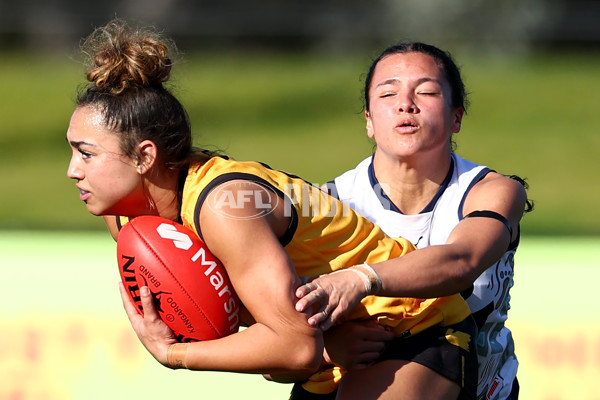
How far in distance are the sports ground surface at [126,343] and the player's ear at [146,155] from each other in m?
1.81

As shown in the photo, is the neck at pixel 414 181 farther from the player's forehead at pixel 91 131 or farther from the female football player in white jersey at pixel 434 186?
the player's forehead at pixel 91 131

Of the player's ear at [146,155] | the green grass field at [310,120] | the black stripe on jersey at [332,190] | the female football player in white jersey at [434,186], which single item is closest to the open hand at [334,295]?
the female football player in white jersey at [434,186]

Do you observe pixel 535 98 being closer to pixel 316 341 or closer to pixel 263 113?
pixel 263 113

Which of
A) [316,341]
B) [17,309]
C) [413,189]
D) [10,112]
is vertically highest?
[10,112]

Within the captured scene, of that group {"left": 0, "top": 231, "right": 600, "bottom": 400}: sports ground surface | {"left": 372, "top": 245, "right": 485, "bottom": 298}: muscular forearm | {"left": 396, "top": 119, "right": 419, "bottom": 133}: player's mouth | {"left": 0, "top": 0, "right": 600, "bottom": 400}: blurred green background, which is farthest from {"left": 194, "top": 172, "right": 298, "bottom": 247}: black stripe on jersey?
{"left": 0, "top": 0, "right": 600, "bottom": 400}: blurred green background

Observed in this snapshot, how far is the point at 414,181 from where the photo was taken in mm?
3842

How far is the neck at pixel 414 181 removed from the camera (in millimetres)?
3819

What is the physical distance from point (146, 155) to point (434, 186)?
1.30m

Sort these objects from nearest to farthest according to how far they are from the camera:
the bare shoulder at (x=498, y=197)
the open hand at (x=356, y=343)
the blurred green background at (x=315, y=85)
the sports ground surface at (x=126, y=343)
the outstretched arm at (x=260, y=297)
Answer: the outstretched arm at (x=260, y=297) → the open hand at (x=356, y=343) → the bare shoulder at (x=498, y=197) → the sports ground surface at (x=126, y=343) → the blurred green background at (x=315, y=85)

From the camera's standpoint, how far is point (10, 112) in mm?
18031

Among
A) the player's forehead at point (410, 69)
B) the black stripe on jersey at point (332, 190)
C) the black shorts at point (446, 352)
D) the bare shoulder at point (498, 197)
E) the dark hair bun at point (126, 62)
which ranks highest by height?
the player's forehead at point (410, 69)

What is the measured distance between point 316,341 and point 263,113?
15.6 m

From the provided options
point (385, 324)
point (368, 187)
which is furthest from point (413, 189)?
point (385, 324)

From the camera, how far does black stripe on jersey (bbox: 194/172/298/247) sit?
2.95 metres
